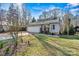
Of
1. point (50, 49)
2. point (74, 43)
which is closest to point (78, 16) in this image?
point (74, 43)

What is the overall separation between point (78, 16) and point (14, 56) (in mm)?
776

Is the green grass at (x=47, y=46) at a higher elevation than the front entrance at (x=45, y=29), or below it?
below

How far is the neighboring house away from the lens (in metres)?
1.64

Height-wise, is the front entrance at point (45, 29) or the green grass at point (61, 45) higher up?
the front entrance at point (45, 29)

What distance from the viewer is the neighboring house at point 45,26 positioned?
164 cm

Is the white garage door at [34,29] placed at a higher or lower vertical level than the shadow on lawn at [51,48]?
higher

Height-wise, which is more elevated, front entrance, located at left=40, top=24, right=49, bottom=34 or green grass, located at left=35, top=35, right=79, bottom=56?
front entrance, located at left=40, top=24, right=49, bottom=34

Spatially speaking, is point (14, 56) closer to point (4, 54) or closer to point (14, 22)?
point (4, 54)

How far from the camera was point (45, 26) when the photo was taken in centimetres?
166

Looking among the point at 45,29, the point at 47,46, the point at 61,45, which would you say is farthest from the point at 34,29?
the point at 61,45

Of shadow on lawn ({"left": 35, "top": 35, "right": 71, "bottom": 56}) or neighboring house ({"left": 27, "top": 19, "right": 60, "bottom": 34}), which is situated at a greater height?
neighboring house ({"left": 27, "top": 19, "right": 60, "bottom": 34})

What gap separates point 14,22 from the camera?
165cm

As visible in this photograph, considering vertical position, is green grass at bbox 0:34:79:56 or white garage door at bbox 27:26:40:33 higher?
white garage door at bbox 27:26:40:33

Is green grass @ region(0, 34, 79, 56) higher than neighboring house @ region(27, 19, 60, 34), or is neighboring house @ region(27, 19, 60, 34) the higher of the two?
neighboring house @ region(27, 19, 60, 34)
